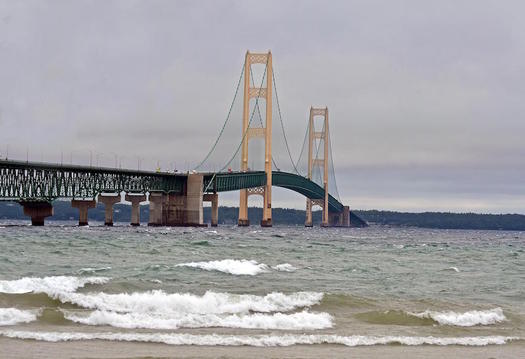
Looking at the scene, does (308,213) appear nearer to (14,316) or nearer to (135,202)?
(135,202)

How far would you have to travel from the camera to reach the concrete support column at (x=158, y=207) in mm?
109625

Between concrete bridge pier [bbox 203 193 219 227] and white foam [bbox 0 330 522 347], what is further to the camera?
concrete bridge pier [bbox 203 193 219 227]

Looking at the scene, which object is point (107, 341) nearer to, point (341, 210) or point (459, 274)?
point (459, 274)

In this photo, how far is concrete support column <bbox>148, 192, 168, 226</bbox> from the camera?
10962 cm

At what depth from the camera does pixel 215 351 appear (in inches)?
591

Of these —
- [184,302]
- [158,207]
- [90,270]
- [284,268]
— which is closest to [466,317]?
[184,302]

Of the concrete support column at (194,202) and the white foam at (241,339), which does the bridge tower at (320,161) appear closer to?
the concrete support column at (194,202)

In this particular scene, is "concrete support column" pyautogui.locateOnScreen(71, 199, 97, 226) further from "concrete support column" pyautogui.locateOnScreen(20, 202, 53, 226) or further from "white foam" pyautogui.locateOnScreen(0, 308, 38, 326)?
"white foam" pyautogui.locateOnScreen(0, 308, 38, 326)

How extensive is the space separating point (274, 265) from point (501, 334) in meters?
14.9

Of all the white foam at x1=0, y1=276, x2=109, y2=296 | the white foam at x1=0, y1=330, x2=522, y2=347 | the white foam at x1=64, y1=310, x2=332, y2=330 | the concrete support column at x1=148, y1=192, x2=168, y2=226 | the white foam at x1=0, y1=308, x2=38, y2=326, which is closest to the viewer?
the white foam at x1=0, y1=330, x2=522, y2=347

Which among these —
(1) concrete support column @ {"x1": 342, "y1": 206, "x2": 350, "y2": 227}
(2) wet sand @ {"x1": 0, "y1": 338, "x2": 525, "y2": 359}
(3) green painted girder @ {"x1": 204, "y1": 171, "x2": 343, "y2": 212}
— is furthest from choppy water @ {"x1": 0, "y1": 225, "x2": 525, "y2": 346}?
(1) concrete support column @ {"x1": 342, "y1": 206, "x2": 350, "y2": 227}

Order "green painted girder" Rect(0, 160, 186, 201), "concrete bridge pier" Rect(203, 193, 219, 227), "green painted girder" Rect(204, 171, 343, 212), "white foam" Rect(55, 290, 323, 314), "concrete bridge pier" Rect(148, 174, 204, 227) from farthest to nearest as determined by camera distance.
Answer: "concrete bridge pier" Rect(203, 193, 219, 227) → "green painted girder" Rect(204, 171, 343, 212) → "concrete bridge pier" Rect(148, 174, 204, 227) → "green painted girder" Rect(0, 160, 186, 201) → "white foam" Rect(55, 290, 323, 314)

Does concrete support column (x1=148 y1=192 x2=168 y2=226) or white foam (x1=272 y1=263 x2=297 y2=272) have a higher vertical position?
concrete support column (x1=148 y1=192 x2=168 y2=226)

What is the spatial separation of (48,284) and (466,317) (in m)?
10.5
